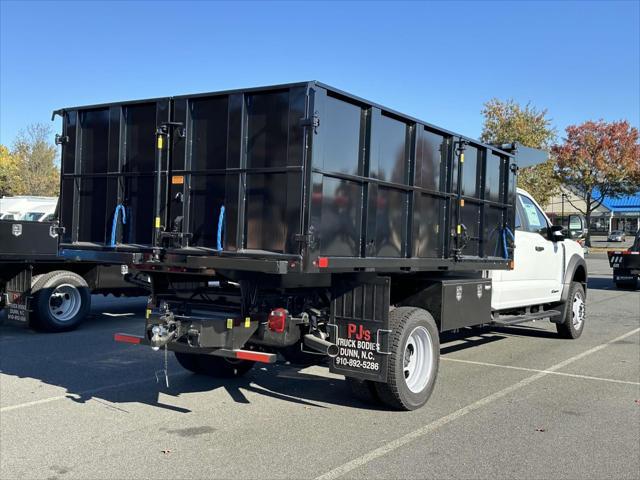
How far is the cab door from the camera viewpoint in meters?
8.75

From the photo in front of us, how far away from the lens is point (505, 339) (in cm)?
1050

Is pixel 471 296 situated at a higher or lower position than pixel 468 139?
lower

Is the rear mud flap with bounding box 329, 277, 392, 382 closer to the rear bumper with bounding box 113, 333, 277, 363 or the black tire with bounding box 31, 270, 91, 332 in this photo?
the rear bumper with bounding box 113, 333, 277, 363

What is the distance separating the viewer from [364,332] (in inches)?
222

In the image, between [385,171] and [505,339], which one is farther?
[505,339]

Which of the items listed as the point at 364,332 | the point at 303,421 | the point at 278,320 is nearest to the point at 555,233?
the point at 364,332

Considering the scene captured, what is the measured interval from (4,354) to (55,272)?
2087mm

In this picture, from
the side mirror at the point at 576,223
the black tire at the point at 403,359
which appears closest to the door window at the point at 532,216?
the side mirror at the point at 576,223

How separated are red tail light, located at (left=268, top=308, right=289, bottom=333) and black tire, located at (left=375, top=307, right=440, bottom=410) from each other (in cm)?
102

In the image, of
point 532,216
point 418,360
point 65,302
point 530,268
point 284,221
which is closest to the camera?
point 284,221

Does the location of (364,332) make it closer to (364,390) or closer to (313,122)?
(364,390)

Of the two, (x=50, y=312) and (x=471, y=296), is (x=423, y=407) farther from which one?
(x=50, y=312)

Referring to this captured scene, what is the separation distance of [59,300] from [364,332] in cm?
668

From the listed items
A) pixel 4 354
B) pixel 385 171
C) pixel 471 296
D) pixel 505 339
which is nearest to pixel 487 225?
pixel 471 296
